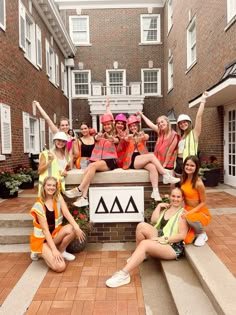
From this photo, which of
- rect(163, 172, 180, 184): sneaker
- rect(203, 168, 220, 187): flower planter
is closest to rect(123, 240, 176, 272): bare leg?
rect(163, 172, 180, 184): sneaker

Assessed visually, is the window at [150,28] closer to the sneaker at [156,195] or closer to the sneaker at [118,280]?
the sneaker at [156,195]

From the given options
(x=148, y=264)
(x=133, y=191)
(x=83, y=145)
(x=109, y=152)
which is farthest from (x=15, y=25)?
(x=148, y=264)

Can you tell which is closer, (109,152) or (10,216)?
(109,152)

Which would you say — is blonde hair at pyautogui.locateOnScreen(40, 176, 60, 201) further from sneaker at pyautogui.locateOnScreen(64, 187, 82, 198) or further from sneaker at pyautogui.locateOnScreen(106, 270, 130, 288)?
sneaker at pyautogui.locateOnScreen(106, 270, 130, 288)

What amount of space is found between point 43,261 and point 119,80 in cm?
1584

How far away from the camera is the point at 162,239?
10.4ft

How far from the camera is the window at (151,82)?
18.0m

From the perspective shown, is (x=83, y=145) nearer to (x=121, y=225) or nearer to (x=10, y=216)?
(x=121, y=225)

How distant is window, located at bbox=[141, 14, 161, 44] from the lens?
17547mm

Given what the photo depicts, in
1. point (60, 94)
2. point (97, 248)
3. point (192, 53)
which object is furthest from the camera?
point (60, 94)

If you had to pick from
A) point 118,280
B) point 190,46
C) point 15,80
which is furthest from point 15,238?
point 190,46

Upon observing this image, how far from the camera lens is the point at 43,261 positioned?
357 cm

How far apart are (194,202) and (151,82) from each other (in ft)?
51.0

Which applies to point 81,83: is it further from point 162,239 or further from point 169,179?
point 162,239
